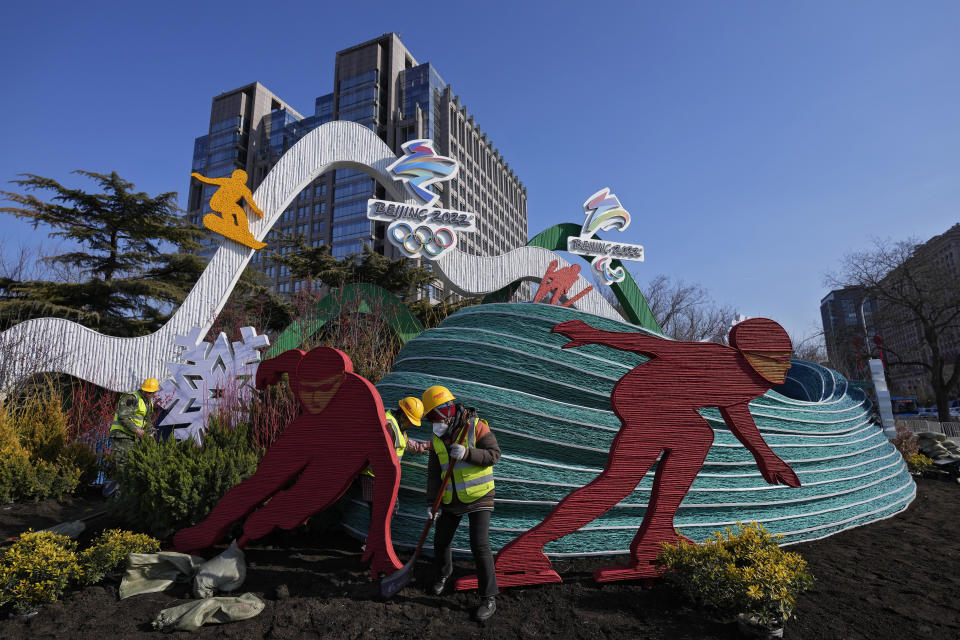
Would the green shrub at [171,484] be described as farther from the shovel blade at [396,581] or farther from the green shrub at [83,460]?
the green shrub at [83,460]

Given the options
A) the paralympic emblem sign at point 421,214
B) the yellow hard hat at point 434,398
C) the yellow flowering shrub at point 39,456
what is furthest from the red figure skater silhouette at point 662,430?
the paralympic emblem sign at point 421,214

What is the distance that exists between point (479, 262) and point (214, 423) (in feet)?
27.6

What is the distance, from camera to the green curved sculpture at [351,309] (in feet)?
35.0

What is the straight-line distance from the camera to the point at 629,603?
13.1 ft

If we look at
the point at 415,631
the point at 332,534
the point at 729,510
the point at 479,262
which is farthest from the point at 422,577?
the point at 479,262

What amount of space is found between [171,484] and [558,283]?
10.3 metres

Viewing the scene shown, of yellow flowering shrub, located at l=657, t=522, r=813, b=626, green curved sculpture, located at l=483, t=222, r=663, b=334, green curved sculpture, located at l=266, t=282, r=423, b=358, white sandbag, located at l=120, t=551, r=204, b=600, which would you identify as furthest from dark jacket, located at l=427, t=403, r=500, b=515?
green curved sculpture, located at l=483, t=222, r=663, b=334

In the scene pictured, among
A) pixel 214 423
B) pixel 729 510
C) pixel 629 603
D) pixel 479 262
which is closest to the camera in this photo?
pixel 629 603

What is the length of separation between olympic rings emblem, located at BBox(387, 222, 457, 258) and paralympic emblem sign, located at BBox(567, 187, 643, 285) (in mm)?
4812

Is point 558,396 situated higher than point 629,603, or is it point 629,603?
point 558,396

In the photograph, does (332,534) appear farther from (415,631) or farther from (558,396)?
(558,396)

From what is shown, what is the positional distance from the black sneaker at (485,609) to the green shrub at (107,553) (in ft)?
10.5

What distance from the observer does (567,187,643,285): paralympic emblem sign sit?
15.3 meters

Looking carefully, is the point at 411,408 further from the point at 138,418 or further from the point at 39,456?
the point at 39,456
